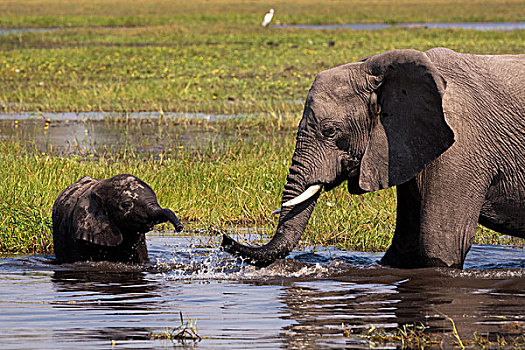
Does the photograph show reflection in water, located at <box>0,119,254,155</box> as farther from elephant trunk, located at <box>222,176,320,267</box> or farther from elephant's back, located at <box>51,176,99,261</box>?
elephant trunk, located at <box>222,176,320,267</box>

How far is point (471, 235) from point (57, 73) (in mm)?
18900

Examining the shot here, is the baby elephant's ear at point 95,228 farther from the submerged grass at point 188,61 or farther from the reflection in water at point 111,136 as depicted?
the submerged grass at point 188,61

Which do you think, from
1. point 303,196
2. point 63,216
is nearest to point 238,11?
point 63,216

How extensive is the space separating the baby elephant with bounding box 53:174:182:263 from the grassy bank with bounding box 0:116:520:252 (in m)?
0.73

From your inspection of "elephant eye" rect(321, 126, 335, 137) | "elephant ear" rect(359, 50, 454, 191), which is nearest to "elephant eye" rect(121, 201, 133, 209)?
"elephant eye" rect(321, 126, 335, 137)

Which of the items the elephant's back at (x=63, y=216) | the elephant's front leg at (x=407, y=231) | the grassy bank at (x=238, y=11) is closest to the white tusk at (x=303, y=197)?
the elephant's front leg at (x=407, y=231)

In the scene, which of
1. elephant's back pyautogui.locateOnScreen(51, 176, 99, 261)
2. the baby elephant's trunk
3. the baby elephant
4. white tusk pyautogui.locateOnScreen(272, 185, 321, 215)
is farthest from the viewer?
elephant's back pyautogui.locateOnScreen(51, 176, 99, 261)

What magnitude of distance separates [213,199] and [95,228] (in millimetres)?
2570

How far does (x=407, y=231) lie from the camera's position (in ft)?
25.5

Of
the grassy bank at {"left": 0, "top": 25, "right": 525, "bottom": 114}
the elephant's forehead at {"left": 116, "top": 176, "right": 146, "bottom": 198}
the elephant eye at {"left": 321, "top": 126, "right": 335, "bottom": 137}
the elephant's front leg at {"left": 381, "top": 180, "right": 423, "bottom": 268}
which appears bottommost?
the elephant's front leg at {"left": 381, "top": 180, "right": 423, "bottom": 268}

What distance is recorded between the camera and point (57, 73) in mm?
24438

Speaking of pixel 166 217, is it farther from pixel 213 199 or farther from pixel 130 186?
pixel 213 199

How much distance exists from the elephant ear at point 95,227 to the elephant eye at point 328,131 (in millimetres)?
2127

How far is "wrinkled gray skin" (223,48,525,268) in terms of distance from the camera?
7047mm
